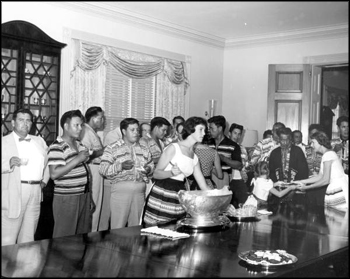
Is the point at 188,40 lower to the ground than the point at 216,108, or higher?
higher

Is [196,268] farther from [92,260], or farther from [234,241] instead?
[234,241]

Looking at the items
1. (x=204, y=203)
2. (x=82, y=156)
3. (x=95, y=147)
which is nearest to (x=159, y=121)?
(x=95, y=147)

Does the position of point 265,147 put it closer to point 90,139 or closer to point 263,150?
point 263,150

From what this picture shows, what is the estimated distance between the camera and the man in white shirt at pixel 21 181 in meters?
2.67

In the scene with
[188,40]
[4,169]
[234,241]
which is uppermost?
[188,40]

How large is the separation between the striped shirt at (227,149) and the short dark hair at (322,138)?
95 centimetres

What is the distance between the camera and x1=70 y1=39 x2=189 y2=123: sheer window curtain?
3.81 meters

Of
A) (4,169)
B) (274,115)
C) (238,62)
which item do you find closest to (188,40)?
(238,62)

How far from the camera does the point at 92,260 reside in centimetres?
158

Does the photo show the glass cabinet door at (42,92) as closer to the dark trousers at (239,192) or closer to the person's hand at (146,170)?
the person's hand at (146,170)

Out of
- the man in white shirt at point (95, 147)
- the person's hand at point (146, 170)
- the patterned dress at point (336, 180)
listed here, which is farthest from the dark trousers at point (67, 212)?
the patterned dress at point (336, 180)

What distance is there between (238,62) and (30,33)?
5.89 feet

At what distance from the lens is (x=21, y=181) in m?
2.86

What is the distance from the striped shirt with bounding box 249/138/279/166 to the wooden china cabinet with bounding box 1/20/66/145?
72.7 inches
